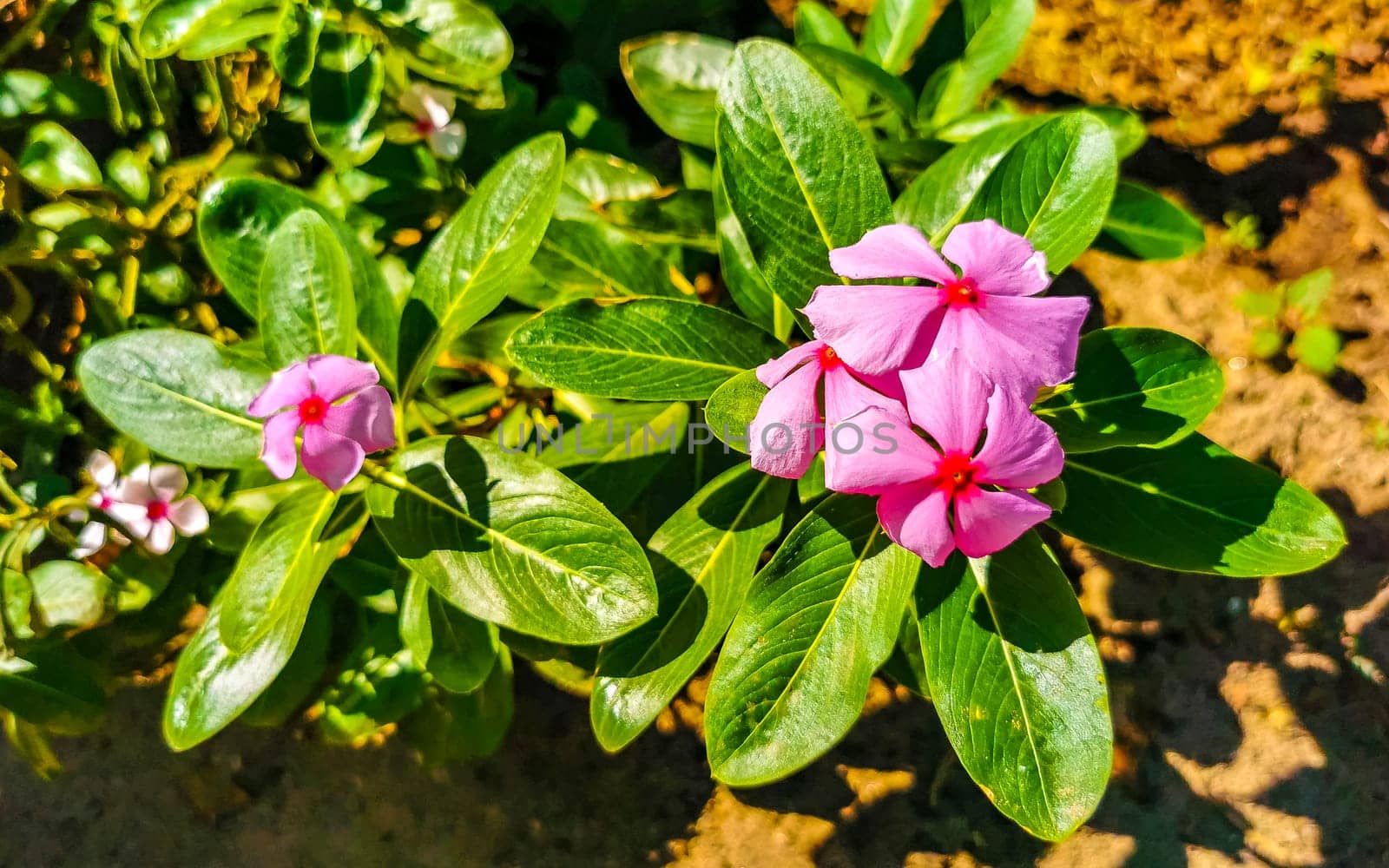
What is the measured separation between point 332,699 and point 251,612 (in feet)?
2.54

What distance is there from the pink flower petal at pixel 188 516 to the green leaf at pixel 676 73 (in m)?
1.19

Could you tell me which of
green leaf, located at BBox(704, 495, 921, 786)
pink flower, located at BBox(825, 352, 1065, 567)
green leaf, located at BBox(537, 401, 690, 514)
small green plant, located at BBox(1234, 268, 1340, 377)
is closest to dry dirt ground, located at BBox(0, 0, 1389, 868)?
small green plant, located at BBox(1234, 268, 1340, 377)

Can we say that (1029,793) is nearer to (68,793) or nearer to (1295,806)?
(1295,806)

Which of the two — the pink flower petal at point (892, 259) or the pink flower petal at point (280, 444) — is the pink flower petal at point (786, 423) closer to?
the pink flower petal at point (892, 259)

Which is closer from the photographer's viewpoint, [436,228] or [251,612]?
[251,612]

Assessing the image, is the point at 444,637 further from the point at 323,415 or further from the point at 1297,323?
the point at 1297,323

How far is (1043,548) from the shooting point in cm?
146

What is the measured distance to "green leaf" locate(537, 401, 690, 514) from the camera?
1725 mm

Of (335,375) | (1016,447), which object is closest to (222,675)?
(335,375)

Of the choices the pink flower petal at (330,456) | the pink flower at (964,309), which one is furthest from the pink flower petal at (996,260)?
the pink flower petal at (330,456)

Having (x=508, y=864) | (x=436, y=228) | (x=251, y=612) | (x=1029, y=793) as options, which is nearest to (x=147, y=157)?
(x=436, y=228)

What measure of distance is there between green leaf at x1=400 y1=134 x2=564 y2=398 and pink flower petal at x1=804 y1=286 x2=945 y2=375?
0.58 meters

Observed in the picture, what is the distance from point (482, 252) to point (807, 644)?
0.81 metres

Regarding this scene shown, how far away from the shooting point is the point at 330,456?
48.6 inches
